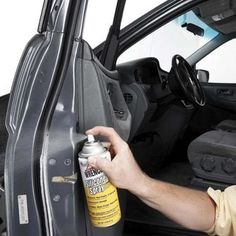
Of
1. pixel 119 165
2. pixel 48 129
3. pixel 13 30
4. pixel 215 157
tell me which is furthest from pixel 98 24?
pixel 119 165

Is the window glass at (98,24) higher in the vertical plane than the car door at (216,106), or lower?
higher

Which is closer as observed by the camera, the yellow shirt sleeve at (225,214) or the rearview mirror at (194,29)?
the yellow shirt sleeve at (225,214)

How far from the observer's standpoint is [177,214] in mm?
1183

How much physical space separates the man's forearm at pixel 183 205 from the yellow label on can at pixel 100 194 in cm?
13

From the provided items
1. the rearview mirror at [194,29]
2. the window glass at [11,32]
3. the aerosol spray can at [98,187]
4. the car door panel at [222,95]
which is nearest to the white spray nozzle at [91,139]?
the aerosol spray can at [98,187]

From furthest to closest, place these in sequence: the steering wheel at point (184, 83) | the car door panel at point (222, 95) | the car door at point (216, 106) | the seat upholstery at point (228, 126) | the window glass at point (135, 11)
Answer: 1. the car door panel at point (222, 95)
2. the car door at point (216, 106)
3. the seat upholstery at point (228, 126)
4. the steering wheel at point (184, 83)
5. the window glass at point (135, 11)

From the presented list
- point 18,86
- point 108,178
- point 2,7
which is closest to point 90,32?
point 2,7

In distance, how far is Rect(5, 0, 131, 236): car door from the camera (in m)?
1.09

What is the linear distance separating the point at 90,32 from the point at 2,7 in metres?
0.83

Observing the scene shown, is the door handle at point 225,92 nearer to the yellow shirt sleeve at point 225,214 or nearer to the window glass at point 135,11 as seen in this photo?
the window glass at point 135,11

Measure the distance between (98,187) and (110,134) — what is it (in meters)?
0.16

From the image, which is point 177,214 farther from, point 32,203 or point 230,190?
point 32,203

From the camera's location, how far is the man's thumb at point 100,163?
3.28 feet

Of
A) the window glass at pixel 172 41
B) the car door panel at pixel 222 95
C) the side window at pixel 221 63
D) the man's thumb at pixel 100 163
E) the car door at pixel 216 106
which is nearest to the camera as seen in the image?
the man's thumb at pixel 100 163
